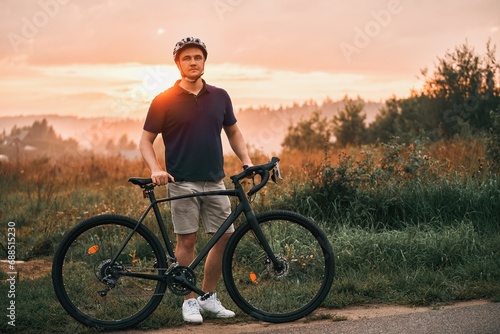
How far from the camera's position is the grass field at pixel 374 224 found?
5.93 meters

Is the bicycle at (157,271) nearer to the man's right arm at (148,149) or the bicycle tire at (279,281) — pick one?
the bicycle tire at (279,281)

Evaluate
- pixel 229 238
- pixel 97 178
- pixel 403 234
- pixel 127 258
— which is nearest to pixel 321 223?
pixel 403 234

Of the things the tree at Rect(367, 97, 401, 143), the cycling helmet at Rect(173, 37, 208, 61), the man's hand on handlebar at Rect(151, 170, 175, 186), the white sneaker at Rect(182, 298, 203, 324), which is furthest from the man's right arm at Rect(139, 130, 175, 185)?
the tree at Rect(367, 97, 401, 143)

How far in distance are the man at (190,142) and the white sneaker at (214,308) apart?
0.13 metres

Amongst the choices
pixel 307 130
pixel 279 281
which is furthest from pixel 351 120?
pixel 279 281

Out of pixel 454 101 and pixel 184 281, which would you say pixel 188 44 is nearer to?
pixel 184 281

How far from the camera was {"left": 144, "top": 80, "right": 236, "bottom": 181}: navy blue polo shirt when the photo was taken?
5.16 meters

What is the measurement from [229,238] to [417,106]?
20790mm

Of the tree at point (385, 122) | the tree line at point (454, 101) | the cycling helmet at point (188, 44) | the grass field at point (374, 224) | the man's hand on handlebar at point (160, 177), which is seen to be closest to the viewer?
the man's hand on handlebar at point (160, 177)

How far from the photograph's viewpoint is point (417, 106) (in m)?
24.8

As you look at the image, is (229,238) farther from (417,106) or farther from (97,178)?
(417,106)

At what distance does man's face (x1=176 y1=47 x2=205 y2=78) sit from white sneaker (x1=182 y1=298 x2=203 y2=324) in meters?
1.88

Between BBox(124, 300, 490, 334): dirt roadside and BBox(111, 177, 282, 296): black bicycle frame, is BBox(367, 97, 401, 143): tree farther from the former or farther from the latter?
BBox(111, 177, 282, 296): black bicycle frame

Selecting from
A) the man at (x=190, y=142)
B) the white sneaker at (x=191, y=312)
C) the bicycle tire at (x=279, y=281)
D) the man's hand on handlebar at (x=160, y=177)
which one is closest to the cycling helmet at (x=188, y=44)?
the man at (x=190, y=142)
